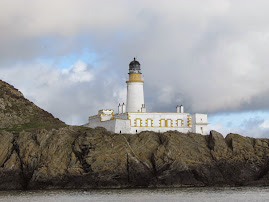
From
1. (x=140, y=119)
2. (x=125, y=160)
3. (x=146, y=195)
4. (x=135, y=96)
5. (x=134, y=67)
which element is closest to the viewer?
(x=146, y=195)

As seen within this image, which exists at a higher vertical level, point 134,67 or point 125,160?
point 134,67

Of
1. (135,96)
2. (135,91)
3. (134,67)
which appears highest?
(134,67)

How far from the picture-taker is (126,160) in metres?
56.5

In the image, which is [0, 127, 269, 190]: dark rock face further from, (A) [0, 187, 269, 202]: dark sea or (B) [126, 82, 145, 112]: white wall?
(B) [126, 82, 145, 112]: white wall

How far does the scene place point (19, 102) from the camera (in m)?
76.8

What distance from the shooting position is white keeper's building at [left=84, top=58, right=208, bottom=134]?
209 feet

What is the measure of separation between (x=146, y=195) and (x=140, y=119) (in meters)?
15.3

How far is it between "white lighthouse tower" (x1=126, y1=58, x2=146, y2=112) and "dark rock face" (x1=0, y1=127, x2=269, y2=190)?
7.27 m

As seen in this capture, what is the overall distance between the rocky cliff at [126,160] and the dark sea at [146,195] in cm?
216

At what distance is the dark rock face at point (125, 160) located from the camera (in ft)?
184

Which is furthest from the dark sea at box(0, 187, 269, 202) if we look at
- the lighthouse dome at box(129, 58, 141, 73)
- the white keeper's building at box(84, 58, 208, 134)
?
the lighthouse dome at box(129, 58, 141, 73)

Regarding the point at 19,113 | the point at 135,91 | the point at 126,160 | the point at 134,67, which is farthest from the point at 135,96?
the point at 19,113

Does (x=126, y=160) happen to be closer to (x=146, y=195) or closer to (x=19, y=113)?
(x=146, y=195)

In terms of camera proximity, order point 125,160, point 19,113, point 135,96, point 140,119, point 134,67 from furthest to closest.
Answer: point 19,113, point 134,67, point 135,96, point 140,119, point 125,160
